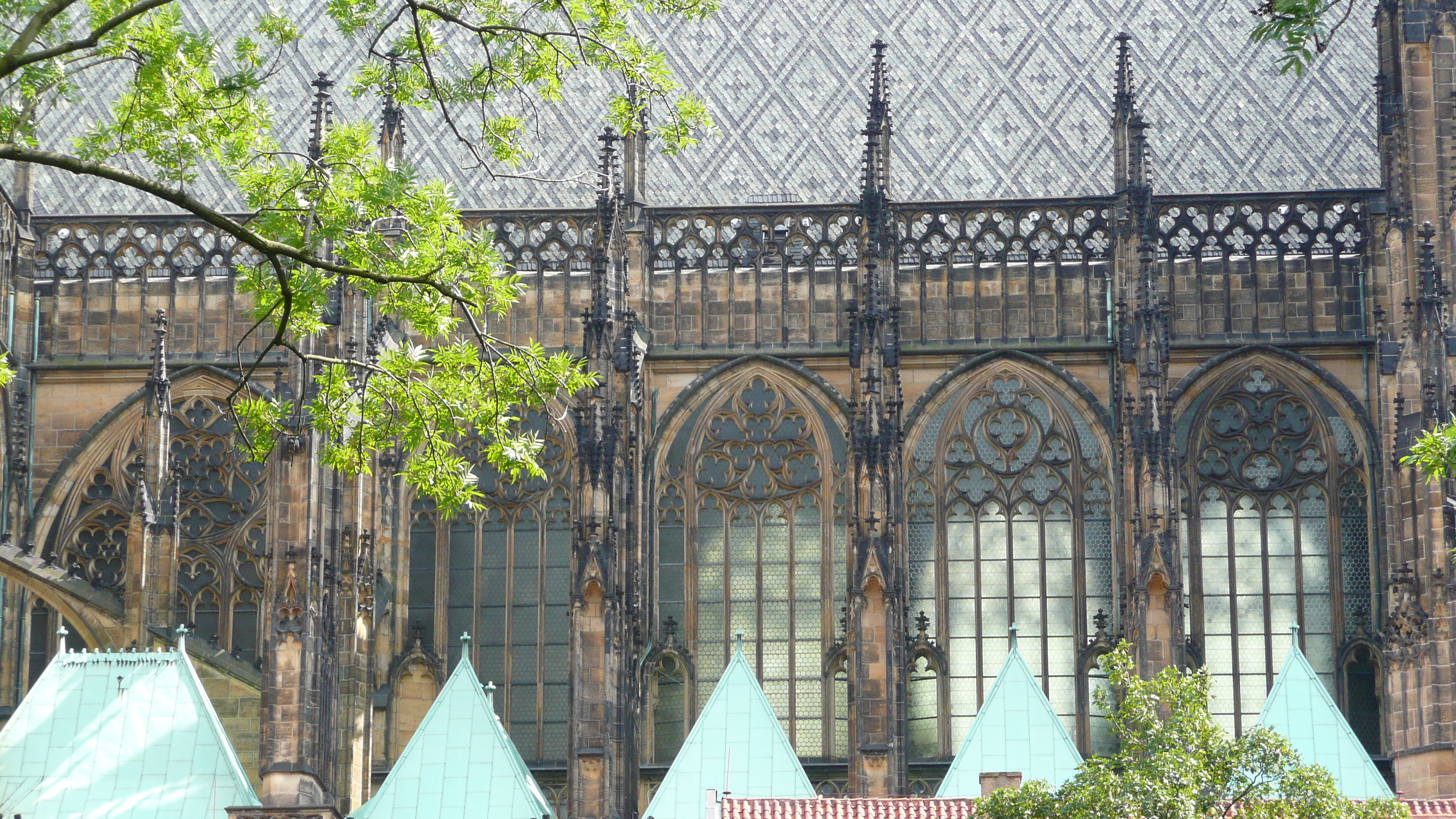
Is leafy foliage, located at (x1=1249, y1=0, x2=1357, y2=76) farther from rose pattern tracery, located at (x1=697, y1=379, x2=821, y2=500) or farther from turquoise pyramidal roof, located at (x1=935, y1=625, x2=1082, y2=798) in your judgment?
rose pattern tracery, located at (x1=697, y1=379, x2=821, y2=500)

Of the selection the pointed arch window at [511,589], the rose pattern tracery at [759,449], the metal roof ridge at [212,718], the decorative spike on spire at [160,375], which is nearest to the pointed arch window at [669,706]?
the pointed arch window at [511,589]

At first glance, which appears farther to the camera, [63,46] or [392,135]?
[392,135]

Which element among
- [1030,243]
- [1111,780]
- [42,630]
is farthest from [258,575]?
[1111,780]

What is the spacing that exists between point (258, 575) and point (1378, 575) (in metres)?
13.6

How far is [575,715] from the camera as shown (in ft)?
91.1

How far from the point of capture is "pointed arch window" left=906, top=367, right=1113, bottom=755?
30.0 metres

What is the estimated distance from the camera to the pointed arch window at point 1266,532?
2986cm

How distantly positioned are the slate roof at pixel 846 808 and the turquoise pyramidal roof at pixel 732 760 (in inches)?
38.4

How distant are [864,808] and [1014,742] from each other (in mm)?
2339

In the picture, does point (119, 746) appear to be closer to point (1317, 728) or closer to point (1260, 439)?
point (1317, 728)

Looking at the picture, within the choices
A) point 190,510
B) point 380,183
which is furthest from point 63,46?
point 190,510

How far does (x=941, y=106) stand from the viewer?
3378 centimetres

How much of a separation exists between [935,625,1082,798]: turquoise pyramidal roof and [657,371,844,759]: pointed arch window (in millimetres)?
2557

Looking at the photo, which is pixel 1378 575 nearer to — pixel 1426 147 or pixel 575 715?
pixel 1426 147
